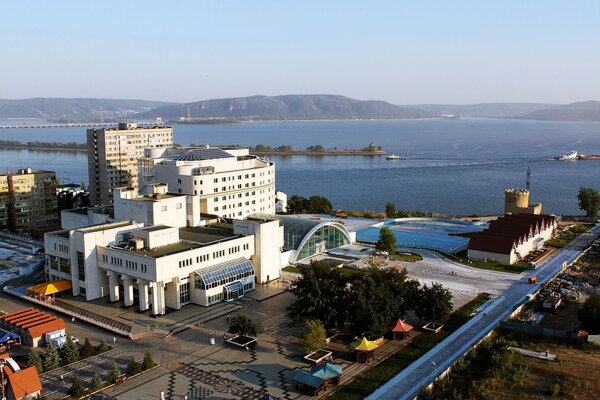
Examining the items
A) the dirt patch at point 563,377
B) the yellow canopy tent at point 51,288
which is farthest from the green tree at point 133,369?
the dirt patch at point 563,377

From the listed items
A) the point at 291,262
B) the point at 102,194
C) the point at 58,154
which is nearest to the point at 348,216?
the point at 291,262

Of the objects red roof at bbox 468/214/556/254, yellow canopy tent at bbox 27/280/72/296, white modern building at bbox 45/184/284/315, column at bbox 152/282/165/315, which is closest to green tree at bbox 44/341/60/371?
column at bbox 152/282/165/315

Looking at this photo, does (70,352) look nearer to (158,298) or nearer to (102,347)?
(102,347)

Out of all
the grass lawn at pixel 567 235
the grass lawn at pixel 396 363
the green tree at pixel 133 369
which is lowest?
the grass lawn at pixel 396 363

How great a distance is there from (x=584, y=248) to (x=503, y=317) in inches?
606

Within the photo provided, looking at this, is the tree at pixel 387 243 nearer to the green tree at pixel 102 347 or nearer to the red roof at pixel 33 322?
the green tree at pixel 102 347

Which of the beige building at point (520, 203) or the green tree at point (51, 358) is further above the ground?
the beige building at point (520, 203)

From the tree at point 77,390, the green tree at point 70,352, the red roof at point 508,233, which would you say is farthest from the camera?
the red roof at point 508,233

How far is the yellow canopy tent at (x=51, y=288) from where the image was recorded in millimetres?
24484

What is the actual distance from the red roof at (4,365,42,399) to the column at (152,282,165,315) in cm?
682

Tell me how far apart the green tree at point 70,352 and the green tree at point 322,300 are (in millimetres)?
7409

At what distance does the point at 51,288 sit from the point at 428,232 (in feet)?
80.1

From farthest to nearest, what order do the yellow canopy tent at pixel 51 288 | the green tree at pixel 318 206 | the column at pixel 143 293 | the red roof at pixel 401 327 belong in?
the green tree at pixel 318 206 → the yellow canopy tent at pixel 51 288 → the column at pixel 143 293 → the red roof at pixel 401 327

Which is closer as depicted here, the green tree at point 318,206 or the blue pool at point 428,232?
the blue pool at point 428,232
